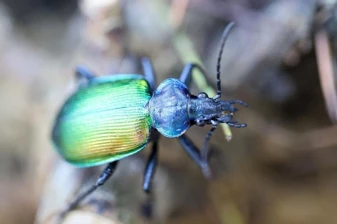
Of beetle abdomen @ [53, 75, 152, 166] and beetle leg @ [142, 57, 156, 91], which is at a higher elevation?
beetle leg @ [142, 57, 156, 91]

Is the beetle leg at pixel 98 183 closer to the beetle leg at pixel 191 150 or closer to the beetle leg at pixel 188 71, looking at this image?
the beetle leg at pixel 191 150

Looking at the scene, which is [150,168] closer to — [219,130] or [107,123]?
[107,123]

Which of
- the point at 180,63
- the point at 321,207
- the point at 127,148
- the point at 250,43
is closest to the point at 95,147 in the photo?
the point at 127,148

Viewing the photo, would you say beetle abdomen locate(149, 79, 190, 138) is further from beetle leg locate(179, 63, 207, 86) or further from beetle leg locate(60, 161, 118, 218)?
beetle leg locate(60, 161, 118, 218)

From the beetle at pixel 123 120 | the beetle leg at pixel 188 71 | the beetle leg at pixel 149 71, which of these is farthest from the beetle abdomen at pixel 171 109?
the beetle leg at pixel 149 71

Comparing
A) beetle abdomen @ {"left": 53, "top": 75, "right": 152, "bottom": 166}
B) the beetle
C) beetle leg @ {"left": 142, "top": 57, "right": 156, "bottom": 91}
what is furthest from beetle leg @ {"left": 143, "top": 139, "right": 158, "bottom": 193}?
beetle leg @ {"left": 142, "top": 57, "right": 156, "bottom": 91}

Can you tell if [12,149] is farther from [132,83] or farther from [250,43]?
[250,43]
